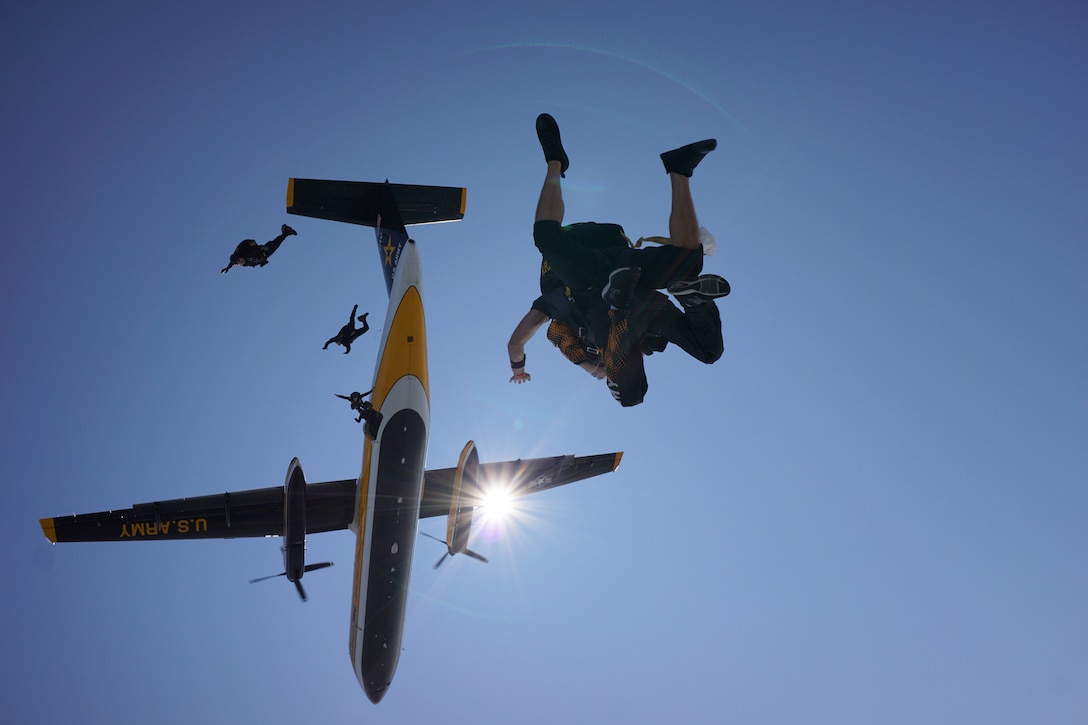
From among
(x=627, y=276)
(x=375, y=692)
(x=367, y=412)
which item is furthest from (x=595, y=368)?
(x=375, y=692)

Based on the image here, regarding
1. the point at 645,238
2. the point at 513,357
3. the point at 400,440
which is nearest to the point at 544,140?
the point at 645,238

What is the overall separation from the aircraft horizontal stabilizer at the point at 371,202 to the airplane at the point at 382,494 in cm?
3

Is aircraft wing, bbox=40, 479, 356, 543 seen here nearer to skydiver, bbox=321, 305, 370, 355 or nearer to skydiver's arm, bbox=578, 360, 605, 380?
skydiver, bbox=321, 305, 370, 355

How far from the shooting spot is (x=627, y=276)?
661 cm

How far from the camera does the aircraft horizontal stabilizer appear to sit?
20.5 meters

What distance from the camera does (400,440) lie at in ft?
52.8

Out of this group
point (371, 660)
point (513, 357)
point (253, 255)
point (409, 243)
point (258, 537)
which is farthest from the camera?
point (258, 537)

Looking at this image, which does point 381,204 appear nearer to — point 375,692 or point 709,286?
point 375,692

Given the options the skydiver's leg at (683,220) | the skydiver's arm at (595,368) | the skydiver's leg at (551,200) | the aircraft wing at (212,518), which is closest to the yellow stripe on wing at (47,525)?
the aircraft wing at (212,518)

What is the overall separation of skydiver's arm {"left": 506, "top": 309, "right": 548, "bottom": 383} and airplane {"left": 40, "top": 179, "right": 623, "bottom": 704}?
6974 mm

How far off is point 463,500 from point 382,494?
3.07 meters

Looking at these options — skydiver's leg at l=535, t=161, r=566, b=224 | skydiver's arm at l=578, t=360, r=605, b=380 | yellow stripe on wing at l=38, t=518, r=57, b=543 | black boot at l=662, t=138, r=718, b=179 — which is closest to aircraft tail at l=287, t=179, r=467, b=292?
yellow stripe on wing at l=38, t=518, r=57, b=543

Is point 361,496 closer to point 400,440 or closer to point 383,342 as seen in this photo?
point 400,440

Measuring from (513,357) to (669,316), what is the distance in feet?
8.93
